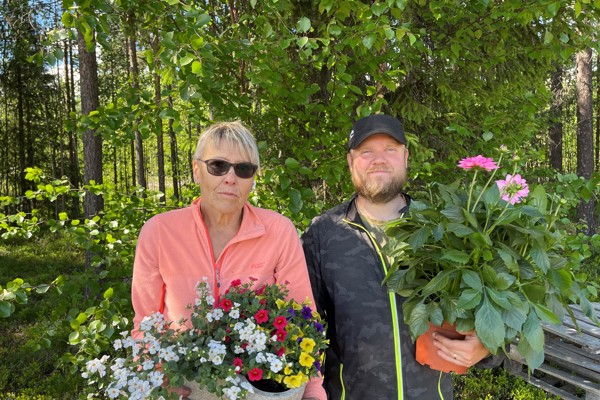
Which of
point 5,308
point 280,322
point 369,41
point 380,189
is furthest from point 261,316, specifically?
point 369,41

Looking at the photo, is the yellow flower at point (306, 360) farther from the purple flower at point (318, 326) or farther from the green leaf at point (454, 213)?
the green leaf at point (454, 213)

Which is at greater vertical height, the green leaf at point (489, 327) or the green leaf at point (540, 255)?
the green leaf at point (540, 255)

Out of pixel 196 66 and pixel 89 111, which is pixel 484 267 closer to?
pixel 196 66

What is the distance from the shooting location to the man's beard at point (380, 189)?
2184 millimetres

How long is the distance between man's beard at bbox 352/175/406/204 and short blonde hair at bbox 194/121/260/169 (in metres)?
0.57

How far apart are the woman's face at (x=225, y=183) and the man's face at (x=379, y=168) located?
23.6 inches

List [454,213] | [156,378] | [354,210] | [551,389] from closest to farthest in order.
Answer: [156,378] → [454,213] → [354,210] → [551,389]

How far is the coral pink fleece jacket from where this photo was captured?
1.83m

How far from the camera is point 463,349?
1.82m

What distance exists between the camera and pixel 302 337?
1.64m

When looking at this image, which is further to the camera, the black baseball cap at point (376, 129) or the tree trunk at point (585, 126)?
the tree trunk at point (585, 126)

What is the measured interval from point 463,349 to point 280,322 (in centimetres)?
76

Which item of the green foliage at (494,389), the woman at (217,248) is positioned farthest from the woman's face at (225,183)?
the green foliage at (494,389)

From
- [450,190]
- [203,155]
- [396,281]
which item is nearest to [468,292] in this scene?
[396,281]
